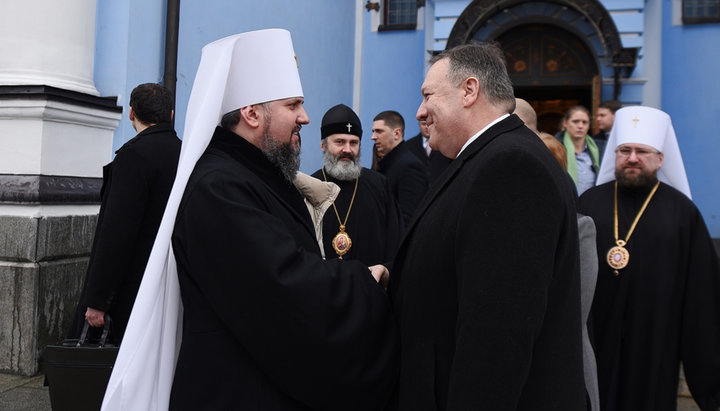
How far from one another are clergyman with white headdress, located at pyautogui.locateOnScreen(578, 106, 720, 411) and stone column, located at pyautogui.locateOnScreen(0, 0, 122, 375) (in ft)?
11.4

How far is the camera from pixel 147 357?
2006 mm

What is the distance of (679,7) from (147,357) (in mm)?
11037

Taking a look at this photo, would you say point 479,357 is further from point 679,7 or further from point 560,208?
point 679,7

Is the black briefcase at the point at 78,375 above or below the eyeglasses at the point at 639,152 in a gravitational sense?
below

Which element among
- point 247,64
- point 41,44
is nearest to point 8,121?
point 41,44

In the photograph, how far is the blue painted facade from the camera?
9930 millimetres

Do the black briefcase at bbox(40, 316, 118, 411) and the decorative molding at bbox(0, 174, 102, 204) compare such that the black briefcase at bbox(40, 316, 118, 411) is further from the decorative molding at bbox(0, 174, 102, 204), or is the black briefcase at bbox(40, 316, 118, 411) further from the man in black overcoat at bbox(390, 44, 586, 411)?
the decorative molding at bbox(0, 174, 102, 204)

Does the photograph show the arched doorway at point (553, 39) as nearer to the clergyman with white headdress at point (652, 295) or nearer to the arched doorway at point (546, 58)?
the arched doorway at point (546, 58)

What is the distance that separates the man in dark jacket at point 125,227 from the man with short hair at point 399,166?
2.04 m

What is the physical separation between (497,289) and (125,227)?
2311mm

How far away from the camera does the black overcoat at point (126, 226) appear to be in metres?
3.35

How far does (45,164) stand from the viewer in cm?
488

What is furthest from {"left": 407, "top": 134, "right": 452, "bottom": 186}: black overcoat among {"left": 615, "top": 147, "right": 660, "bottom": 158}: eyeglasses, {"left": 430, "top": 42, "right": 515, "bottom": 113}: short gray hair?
{"left": 430, "top": 42, "right": 515, "bottom": 113}: short gray hair

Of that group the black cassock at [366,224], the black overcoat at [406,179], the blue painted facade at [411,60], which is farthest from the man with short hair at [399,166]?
the blue painted facade at [411,60]
